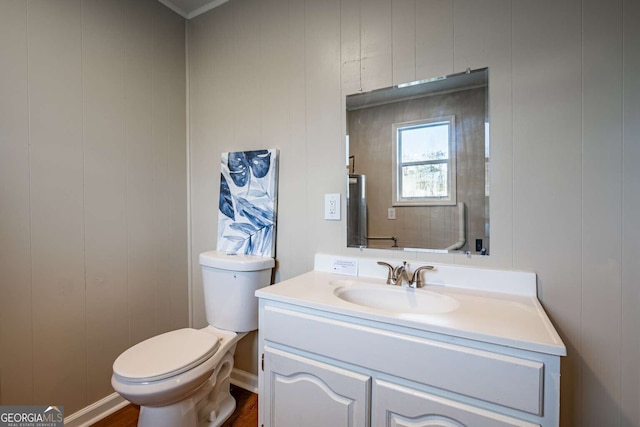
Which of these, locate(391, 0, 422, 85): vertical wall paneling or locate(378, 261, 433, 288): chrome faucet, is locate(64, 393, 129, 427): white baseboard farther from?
locate(391, 0, 422, 85): vertical wall paneling

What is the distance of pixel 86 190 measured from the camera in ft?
4.86

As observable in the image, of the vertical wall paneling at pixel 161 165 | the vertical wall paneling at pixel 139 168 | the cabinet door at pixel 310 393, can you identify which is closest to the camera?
the cabinet door at pixel 310 393

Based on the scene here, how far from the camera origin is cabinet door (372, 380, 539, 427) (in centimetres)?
76

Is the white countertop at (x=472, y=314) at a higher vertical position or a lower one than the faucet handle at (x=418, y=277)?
lower

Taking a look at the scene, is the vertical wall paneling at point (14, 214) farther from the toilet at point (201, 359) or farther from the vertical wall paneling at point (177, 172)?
the vertical wall paneling at point (177, 172)

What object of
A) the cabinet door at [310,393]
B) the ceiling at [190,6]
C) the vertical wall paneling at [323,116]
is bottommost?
the cabinet door at [310,393]

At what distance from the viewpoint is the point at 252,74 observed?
1724 mm

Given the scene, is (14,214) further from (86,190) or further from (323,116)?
(323,116)

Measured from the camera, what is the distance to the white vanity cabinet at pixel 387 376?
728 millimetres

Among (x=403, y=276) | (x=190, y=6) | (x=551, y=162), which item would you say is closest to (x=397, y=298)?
(x=403, y=276)

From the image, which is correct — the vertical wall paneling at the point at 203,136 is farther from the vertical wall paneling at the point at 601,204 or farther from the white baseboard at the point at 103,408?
the vertical wall paneling at the point at 601,204

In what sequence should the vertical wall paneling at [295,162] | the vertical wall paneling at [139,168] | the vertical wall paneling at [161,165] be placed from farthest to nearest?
1. the vertical wall paneling at [161,165]
2. the vertical wall paneling at [139,168]
3. the vertical wall paneling at [295,162]

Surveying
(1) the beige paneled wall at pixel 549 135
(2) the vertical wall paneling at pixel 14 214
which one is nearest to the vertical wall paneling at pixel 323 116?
(1) the beige paneled wall at pixel 549 135

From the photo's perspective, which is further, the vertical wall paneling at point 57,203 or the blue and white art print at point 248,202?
the blue and white art print at point 248,202
